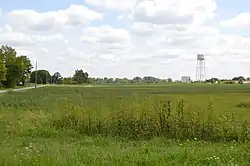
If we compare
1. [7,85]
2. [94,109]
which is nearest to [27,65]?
[7,85]

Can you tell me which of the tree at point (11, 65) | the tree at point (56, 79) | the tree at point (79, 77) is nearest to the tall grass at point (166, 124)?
the tree at point (11, 65)

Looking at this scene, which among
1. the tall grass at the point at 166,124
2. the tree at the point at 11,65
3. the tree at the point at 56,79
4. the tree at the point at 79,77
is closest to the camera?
the tall grass at the point at 166,124

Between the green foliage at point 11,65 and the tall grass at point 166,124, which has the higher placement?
the green foliage at point 11,65

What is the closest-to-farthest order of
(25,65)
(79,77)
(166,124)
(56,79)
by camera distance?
1. (166,124)
2. (25,65)
3. (79,77)
4. (56,79)

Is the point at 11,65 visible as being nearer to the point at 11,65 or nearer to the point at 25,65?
the point at 11,65

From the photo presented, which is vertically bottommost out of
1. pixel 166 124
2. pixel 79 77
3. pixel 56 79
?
pixel 166 124

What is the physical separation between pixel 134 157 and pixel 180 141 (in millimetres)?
5505

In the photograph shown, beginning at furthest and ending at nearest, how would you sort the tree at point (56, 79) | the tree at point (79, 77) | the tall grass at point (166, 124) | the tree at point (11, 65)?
the tree at point (56, 79) → the tree at point (79, 77) → the tree at point (11, 65) → the tall grass at point (166, 124)

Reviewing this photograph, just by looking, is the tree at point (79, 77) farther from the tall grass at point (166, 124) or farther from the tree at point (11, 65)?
the tall grass at point (166, 124)

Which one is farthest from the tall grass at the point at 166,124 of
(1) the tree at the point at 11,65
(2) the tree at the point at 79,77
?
(2) the tree at the point at 79,77

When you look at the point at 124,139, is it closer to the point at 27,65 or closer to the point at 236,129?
the point at 236,129

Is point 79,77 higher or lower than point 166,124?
higher

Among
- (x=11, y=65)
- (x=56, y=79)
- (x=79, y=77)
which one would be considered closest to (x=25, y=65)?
(x=11, y=65)

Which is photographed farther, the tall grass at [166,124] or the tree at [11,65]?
the tree at [11,65]
